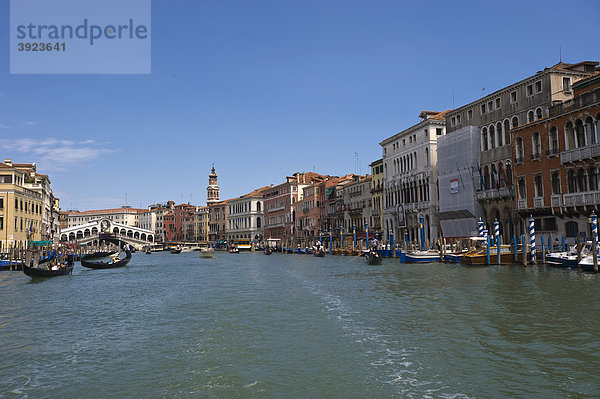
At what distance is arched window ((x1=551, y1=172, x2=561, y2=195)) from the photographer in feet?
89.3

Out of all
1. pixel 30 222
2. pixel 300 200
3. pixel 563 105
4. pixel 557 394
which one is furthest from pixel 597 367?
pixel 300 200

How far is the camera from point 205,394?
6.37 metres

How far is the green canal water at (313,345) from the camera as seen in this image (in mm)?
6566

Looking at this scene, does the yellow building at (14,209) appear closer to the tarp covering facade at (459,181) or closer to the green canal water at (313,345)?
the green canal water at (313,345)

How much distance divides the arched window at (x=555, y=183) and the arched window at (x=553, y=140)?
118cm

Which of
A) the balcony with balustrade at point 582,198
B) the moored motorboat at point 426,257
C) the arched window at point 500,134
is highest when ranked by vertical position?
the arched window at point 500,134

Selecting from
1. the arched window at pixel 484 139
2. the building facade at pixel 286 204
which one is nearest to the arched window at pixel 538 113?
the arched window at pixel 484 139

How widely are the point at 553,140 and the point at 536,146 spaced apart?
143cm

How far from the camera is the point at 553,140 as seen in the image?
27578 millimetres

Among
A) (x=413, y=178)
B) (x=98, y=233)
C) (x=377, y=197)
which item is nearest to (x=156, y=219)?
(x=98, y=233)

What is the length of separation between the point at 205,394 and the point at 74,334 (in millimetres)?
5146

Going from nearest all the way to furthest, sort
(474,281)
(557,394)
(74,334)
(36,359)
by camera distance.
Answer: (557,394) → (36,359) → (74,334) → (474,281)

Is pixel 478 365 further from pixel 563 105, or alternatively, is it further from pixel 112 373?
pixel 563 105

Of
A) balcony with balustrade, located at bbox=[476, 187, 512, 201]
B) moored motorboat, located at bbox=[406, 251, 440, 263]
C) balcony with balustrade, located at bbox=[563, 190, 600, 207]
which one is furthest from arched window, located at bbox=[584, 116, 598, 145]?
→ moored motorboat, located at bbox=[406, 251, 440, 263]
